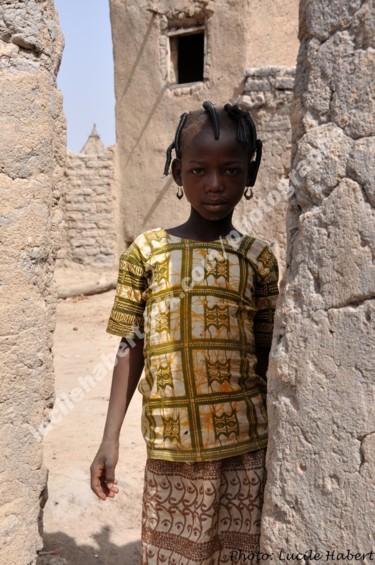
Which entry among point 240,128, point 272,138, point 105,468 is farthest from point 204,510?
point 272,138

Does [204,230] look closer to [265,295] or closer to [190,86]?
[265,295]

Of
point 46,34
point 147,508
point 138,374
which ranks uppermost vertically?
point 46,34

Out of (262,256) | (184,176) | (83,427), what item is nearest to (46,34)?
(184,176)

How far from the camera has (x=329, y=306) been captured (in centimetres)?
122

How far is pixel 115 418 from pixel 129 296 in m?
0.34

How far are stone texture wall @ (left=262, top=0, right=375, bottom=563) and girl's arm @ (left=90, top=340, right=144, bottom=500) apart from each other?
22.4 inches

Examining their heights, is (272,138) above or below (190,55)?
below

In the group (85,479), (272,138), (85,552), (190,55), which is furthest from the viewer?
(190,55)

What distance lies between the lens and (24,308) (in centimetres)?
189

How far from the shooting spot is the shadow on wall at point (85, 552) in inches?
110

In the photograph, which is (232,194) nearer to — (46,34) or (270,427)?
(270,427)

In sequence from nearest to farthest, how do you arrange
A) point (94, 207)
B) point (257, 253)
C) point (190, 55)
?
point (257, 253) → point (94, 207) → point (190, 55)

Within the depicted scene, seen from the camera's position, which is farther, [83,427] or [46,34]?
[83,427]

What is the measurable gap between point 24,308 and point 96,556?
1542 mm
